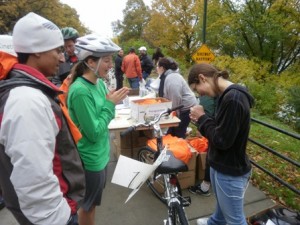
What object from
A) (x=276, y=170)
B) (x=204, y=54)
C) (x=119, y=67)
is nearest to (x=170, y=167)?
(x=276, y=170)

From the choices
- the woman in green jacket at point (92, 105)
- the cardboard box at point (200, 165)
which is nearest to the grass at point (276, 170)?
the cardboard box at point (200, 165)

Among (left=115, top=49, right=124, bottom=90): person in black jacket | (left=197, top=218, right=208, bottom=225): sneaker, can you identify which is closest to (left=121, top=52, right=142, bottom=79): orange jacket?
(left=115, top=49, right=124, bottom=90): person in black jacket

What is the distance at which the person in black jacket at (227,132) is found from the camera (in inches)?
73.9

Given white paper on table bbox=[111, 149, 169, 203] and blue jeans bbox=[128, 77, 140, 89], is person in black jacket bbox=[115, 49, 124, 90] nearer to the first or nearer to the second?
blue jeans bbox=[128, 77, 140, 89]

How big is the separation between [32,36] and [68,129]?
55 cm

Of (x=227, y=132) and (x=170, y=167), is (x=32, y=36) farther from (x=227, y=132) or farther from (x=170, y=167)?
(x=170, y=167)

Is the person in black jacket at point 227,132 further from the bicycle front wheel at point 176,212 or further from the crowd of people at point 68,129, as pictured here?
the bicycle front wheel at point 176,212

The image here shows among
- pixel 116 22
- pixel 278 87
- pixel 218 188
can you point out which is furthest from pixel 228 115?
pixel 116 22

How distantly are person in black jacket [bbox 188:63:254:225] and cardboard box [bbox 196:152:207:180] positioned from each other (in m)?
1.59

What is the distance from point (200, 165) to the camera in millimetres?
4023

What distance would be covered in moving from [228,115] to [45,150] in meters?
1.23

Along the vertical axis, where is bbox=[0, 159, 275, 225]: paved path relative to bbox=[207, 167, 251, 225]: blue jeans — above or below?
below

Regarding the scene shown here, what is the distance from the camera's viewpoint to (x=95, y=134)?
2.09m

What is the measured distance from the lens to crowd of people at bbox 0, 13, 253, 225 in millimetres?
1228
